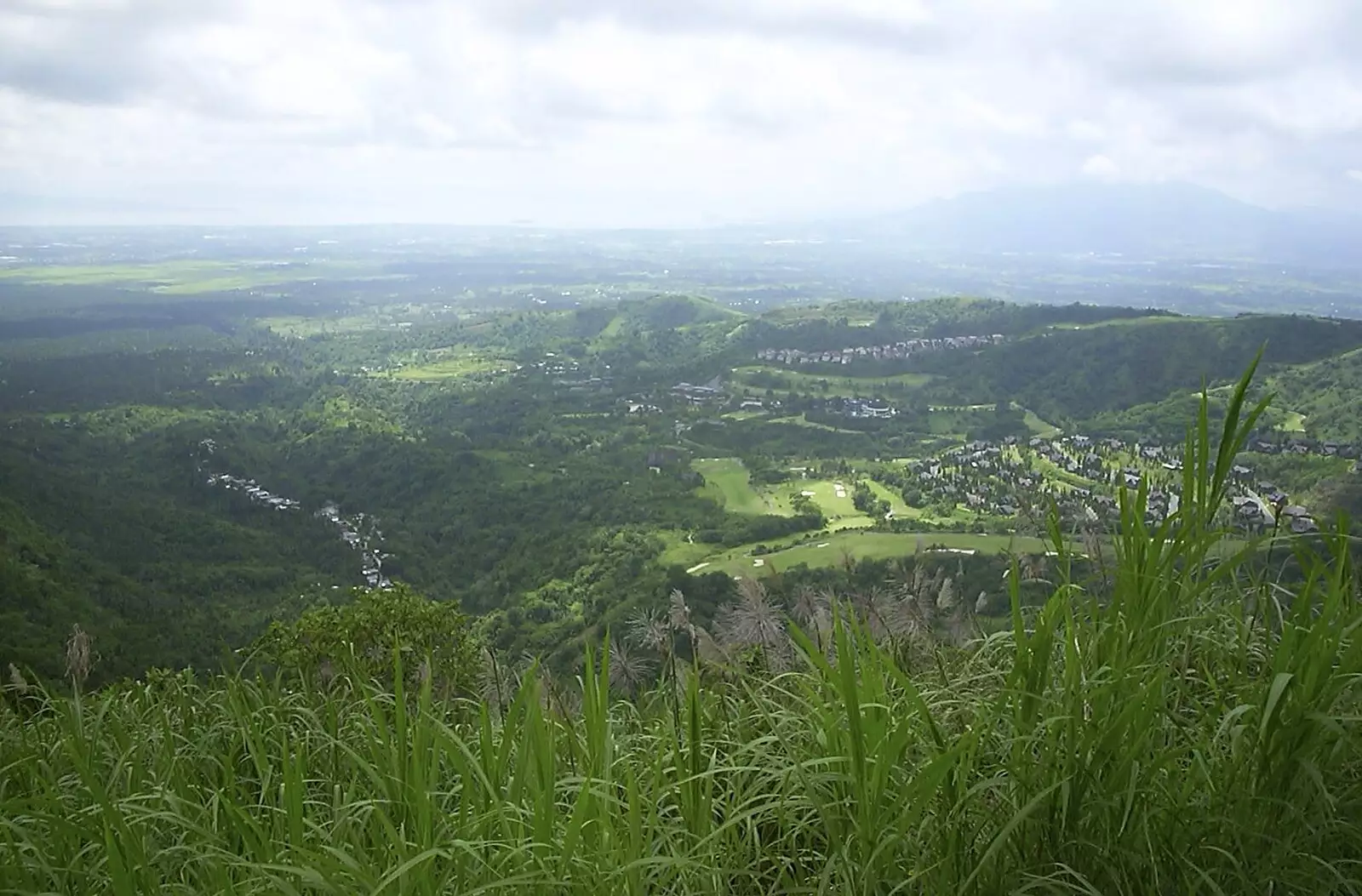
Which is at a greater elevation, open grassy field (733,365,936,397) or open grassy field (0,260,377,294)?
open grassy field (0,260,377,294)

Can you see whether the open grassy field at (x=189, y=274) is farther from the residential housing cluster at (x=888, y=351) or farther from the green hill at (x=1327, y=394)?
the green hill at (x=1327, y=394)

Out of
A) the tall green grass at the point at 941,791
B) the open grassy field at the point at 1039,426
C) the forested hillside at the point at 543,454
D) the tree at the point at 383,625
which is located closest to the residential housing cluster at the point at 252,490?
the forested hillside at the point at 543,454

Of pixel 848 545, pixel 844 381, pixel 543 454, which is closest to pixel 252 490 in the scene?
pixel 543 454

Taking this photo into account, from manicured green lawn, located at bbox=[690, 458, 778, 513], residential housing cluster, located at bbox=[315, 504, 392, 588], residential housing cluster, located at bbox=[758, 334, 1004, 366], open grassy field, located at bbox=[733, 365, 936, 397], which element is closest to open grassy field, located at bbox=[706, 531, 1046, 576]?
manicured green lawn, located at bbox=[690, 458, 778, 513]

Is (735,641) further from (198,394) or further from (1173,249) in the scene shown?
(1173,249)

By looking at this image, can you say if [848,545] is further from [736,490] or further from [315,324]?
[315,324]

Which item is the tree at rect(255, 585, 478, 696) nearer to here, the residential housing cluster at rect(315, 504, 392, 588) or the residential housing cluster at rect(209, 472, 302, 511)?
the residential housing cluster at rect(315, 504, 392, 588)

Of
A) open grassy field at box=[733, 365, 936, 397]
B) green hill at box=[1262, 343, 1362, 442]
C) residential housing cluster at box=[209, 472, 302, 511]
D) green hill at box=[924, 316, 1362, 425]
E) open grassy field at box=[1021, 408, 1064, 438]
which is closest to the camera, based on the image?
green hill at box=[1262, 343, 1362, 442]
